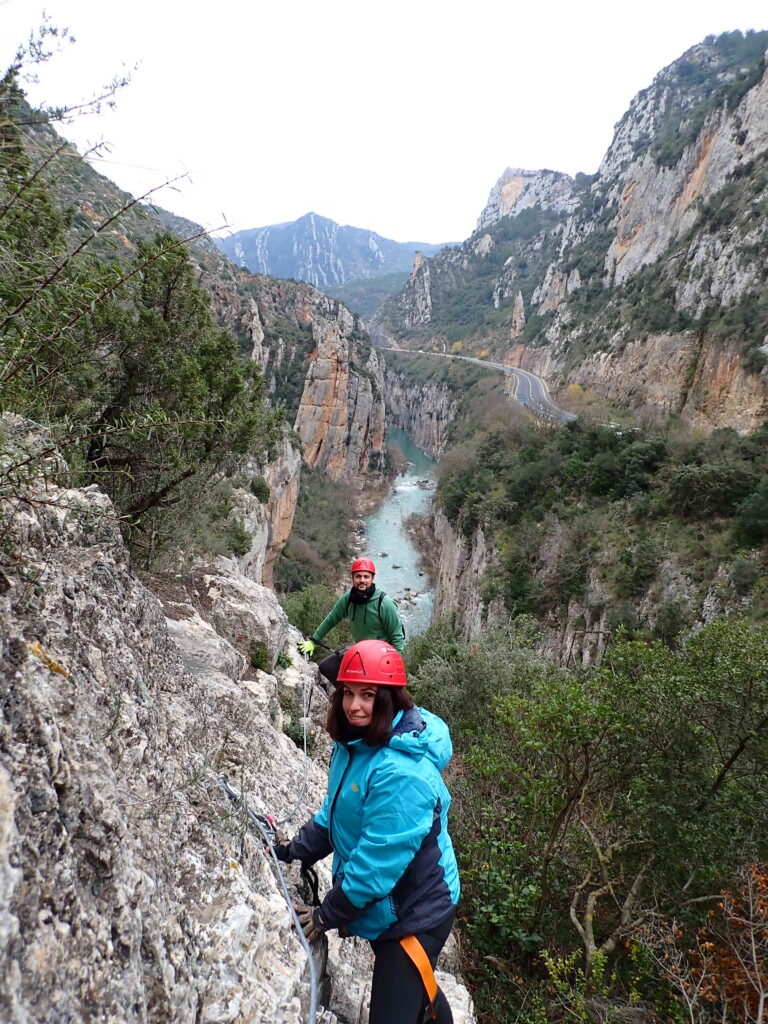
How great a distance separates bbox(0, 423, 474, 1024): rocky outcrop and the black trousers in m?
0.33

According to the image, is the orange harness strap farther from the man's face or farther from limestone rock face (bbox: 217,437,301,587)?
limestone rock face (bbox: 217,437,301,587)

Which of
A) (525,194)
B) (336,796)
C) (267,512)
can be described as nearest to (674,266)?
(267,512)

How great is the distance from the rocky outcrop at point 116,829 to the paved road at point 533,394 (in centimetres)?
2693

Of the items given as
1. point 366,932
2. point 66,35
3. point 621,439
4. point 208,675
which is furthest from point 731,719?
point 621,439

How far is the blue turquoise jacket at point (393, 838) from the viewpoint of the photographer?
1.93 metres

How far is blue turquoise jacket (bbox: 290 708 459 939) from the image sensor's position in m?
1.93

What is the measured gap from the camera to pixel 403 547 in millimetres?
42688

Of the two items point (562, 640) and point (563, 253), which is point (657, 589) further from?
point (563, 253)

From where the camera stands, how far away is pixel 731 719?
4387mm

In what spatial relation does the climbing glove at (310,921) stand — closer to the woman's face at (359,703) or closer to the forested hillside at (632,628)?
the woman's face at (359,703)

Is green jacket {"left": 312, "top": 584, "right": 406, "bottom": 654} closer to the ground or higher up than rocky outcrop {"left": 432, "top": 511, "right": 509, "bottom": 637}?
higher up

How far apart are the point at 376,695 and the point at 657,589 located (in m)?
14.2

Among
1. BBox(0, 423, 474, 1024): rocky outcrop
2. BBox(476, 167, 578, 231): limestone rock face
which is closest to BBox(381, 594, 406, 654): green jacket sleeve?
BBox(0, 423, 474, 1024): rocky outcrop

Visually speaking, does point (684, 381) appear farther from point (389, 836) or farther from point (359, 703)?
point (389, 836)
